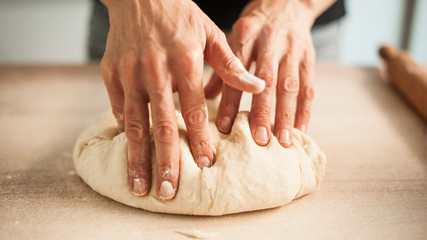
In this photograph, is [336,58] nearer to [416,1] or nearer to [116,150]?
[116,150]

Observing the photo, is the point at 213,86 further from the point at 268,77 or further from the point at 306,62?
the point at 306,62

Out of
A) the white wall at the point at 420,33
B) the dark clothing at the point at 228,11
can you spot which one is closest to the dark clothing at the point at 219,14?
the dark clothing at the point at 228,11

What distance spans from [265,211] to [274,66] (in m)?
0.56

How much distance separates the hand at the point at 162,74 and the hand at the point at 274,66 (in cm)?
21

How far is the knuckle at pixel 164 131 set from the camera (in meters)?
1.12

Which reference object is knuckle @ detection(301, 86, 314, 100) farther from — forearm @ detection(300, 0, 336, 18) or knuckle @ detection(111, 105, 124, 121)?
knuckle @ detection(111, 105, 124, 121)

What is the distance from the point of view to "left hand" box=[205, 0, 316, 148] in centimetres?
131

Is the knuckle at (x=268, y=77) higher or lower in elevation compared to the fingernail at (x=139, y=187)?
higher

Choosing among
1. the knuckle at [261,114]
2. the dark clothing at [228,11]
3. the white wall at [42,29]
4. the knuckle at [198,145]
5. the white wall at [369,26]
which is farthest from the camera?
the white wall at [369,26]

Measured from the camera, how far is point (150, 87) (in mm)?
1102

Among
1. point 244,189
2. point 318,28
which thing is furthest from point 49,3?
point 244,189

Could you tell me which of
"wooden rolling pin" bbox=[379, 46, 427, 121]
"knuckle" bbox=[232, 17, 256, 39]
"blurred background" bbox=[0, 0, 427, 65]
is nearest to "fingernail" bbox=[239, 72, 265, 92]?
"knuckle" bbox=[232, 17, 256, 39]

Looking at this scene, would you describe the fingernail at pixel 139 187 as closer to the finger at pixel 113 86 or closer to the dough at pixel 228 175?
the dough at pixel 228 175

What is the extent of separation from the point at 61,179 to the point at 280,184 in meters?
0.90
